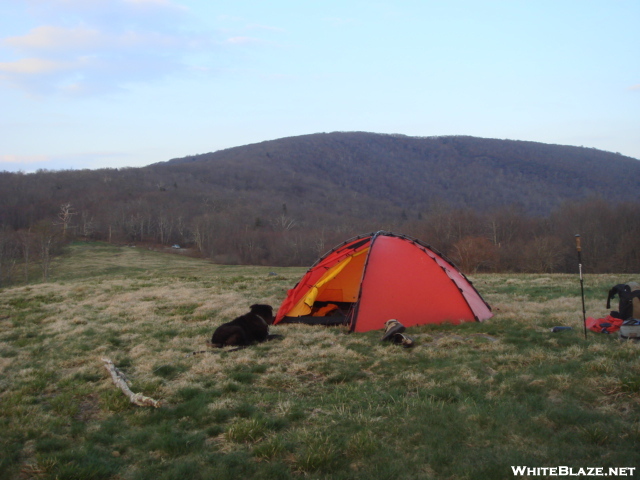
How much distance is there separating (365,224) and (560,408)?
93599 mm

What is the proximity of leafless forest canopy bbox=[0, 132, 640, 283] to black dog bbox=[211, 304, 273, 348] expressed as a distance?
3192 cm

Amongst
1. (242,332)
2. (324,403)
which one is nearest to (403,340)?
(324,403)

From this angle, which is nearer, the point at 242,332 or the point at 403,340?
the point at 403,340

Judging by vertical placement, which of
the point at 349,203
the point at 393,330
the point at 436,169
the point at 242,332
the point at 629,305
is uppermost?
the point at 436,169

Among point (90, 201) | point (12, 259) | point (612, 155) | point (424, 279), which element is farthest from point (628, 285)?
point (612, 155)

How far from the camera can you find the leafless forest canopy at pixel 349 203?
171 feet

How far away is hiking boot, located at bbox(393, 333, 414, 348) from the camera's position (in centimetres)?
779

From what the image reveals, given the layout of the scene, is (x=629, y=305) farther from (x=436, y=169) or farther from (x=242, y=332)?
(x=436, y=169)

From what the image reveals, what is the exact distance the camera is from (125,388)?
6188mm

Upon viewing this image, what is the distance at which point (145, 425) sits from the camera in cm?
523

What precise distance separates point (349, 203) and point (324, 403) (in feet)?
401

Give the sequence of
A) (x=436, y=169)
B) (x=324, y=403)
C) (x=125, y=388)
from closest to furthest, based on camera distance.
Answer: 1. (x=324, y=403)
2. (x=125, y=388)
3. (x=436, y=169)

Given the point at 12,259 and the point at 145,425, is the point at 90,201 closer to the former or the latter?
the point at 12,259

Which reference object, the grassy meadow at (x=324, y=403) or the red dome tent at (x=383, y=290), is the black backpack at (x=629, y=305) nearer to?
the grassy meadow at (x=324, y=403)
